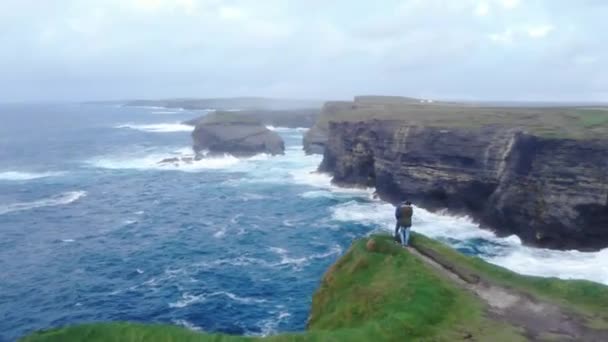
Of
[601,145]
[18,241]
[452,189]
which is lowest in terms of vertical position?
[18,241]

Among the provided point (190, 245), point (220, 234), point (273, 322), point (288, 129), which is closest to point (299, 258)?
point (190, 245)

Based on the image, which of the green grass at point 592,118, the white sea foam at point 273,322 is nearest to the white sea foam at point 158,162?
the green grass at point 592,118

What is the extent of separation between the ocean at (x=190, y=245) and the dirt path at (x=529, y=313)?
12.0 meters

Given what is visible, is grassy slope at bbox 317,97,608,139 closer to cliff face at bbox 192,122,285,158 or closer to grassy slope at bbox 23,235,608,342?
grassy slope at bbox 23,235,608,342

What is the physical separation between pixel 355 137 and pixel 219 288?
4058 cm

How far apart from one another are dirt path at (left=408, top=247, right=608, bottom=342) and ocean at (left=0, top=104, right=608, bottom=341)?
1204cm

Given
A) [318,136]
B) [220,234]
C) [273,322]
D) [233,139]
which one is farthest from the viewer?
[318,136]

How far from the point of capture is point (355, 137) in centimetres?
7288

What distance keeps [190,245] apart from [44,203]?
86.9 ft

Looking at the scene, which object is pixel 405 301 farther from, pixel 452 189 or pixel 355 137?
pixel 355 137

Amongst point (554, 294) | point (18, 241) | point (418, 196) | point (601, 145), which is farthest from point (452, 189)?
point (18, 241)

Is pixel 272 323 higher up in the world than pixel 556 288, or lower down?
lower down

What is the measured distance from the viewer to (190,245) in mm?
46500

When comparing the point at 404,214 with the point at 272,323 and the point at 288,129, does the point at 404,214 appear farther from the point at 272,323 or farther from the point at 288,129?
the point at 288,129
